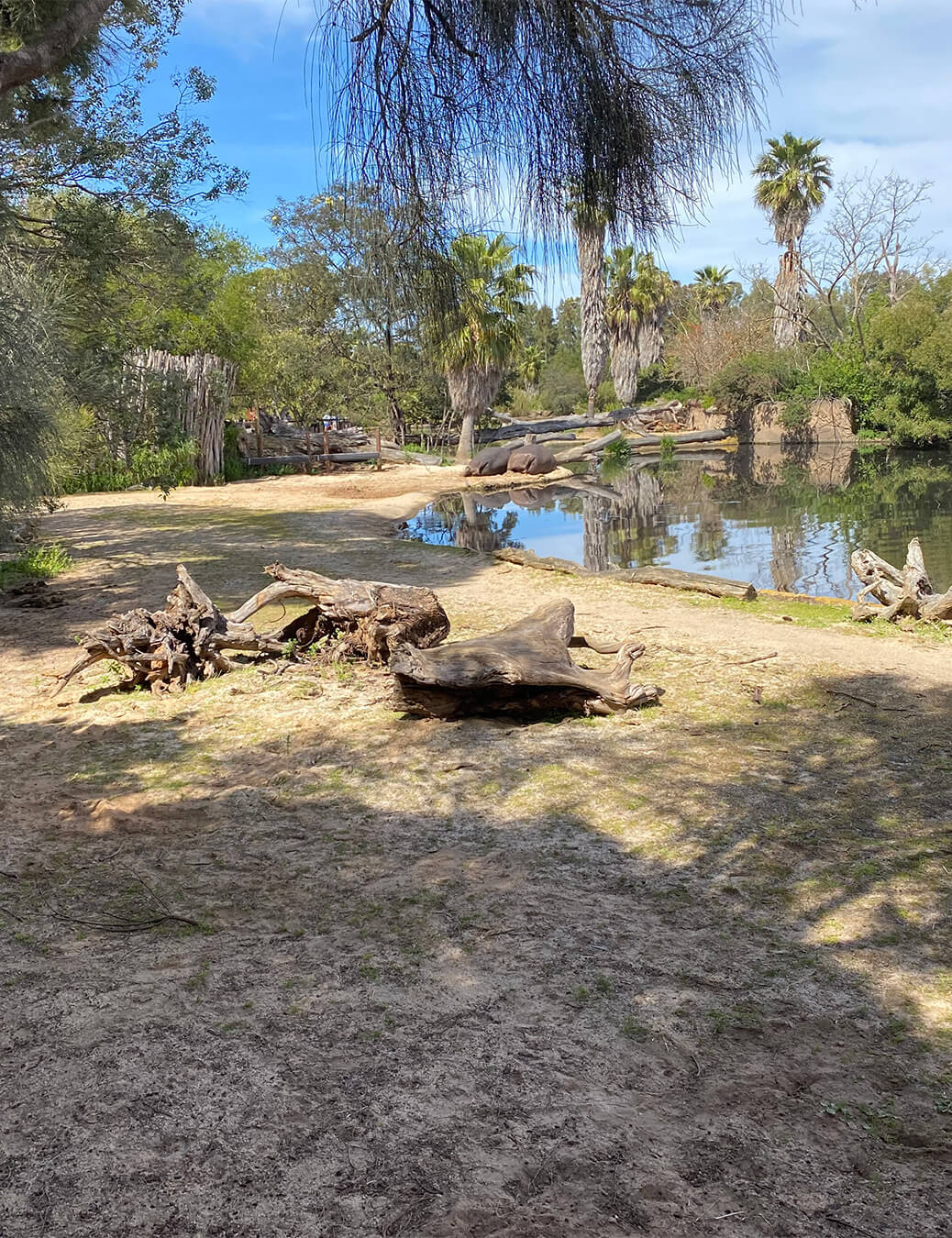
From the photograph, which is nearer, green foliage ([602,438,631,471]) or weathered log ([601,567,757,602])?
weathered log ([601,567,757,602])

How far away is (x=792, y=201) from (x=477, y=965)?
42137 mm

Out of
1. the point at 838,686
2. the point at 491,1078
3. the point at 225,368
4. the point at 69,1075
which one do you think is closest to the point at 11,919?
the point at 69,1075

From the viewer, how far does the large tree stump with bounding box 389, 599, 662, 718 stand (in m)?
5.74

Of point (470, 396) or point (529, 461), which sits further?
point (470, 396)

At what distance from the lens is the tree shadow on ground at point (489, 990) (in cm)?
205

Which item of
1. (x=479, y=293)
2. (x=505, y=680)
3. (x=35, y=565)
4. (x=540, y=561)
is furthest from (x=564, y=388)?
(x=479, y=293)

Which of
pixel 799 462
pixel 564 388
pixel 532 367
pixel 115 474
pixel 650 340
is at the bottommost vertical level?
pixel 799 462

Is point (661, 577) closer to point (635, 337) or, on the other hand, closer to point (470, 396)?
point (470, 396)

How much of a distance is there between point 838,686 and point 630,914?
11.5 ft

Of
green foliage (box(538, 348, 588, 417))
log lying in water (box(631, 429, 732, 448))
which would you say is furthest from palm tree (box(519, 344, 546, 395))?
log lying in water (box(631, 429, 732, 448))

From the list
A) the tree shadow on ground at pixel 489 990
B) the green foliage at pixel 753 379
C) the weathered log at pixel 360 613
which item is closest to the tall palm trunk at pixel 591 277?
the tree shadow on ground at pixel 489 990

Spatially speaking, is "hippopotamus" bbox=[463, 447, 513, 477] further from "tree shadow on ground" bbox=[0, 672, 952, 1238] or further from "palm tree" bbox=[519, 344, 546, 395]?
"tree shadow on ground" bbox=[0, 672, 952, 1238]

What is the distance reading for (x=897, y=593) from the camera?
8547mm

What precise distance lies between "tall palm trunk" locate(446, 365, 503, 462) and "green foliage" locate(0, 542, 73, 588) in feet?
62.9
